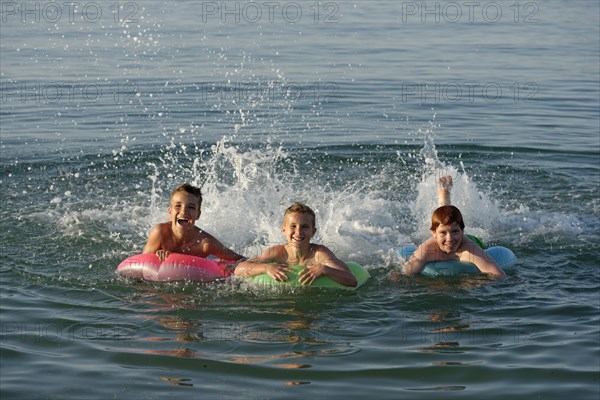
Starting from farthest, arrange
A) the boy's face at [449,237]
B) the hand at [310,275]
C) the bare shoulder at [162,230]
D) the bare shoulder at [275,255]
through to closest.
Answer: the bare shoulder at [162,230] → the boy's face at [449,237] → the bare shoulder at [275,255] → the hand at [310,275]

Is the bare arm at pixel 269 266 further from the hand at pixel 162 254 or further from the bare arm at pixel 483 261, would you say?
the bare arm at pixel 483 261

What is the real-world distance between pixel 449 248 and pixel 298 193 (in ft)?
9.61

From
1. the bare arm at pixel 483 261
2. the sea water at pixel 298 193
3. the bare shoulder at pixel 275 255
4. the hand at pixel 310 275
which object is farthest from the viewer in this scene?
the bare arm at pixel 483 261

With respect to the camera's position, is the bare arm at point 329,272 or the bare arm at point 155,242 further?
the bare arm at point 155,242

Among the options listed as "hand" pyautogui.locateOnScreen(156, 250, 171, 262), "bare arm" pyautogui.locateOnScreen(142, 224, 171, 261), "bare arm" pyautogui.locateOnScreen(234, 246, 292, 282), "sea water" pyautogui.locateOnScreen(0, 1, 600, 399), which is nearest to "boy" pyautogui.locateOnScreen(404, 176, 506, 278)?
"sea water" pyautogui.locateOnScreen(0, 1, 600, 399)

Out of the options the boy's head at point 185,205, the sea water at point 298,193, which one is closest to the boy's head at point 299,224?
the sea water at point 298,193

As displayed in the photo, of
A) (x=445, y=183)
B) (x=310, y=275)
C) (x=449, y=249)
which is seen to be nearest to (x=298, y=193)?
(x=445, y=183)

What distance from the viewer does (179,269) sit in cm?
879

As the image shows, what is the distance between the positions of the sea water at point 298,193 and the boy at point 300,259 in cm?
19

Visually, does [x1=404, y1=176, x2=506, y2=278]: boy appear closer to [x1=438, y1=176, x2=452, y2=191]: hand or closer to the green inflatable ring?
the green inflatable ring

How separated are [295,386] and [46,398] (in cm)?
166

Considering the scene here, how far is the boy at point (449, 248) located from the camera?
9.07 metres

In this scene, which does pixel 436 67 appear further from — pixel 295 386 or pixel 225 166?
pixel 295 386

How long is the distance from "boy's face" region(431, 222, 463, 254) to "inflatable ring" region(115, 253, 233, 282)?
78.2 inches
